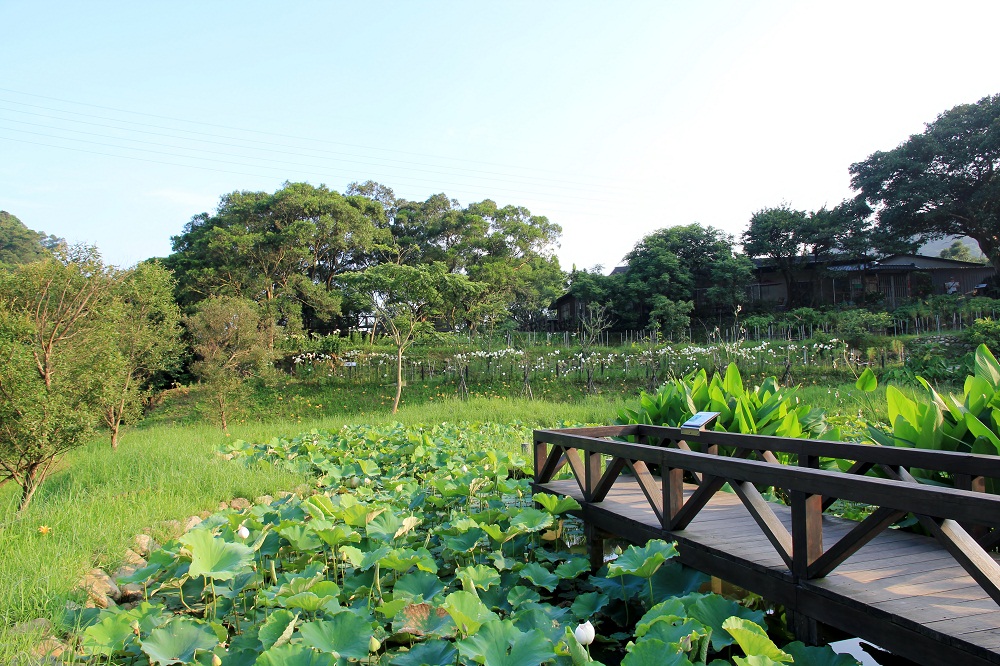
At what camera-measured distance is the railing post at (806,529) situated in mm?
2098

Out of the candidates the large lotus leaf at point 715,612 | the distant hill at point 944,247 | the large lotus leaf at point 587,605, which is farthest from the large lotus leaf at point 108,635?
the distant hill at point 944,247

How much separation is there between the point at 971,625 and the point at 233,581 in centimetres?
259

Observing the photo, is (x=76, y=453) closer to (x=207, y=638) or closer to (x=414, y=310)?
(x=207, y=638)

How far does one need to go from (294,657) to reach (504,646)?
2.01ft

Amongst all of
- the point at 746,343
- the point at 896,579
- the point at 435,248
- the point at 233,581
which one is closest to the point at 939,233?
the point at 746,343

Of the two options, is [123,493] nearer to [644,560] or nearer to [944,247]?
[644,560]

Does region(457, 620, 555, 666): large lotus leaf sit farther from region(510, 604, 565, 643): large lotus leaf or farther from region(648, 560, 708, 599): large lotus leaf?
region(648, 560, 708, 599): large lotus leaf

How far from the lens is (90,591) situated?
2695 millimetres

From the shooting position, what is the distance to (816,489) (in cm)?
203

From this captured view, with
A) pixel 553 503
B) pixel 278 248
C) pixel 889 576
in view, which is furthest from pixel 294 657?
pixel 278 248

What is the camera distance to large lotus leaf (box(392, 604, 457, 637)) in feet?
6.47

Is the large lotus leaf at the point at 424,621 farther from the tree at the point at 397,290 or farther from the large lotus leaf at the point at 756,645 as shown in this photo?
the tree at the point at 397,290

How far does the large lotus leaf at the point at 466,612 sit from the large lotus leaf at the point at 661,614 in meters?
Result: 0.47

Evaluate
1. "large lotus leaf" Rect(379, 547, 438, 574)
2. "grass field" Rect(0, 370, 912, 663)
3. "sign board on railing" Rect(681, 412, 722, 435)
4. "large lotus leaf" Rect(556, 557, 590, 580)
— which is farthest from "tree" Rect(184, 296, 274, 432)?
"sign board on railing" Rect(681, 412, 722, 435)
